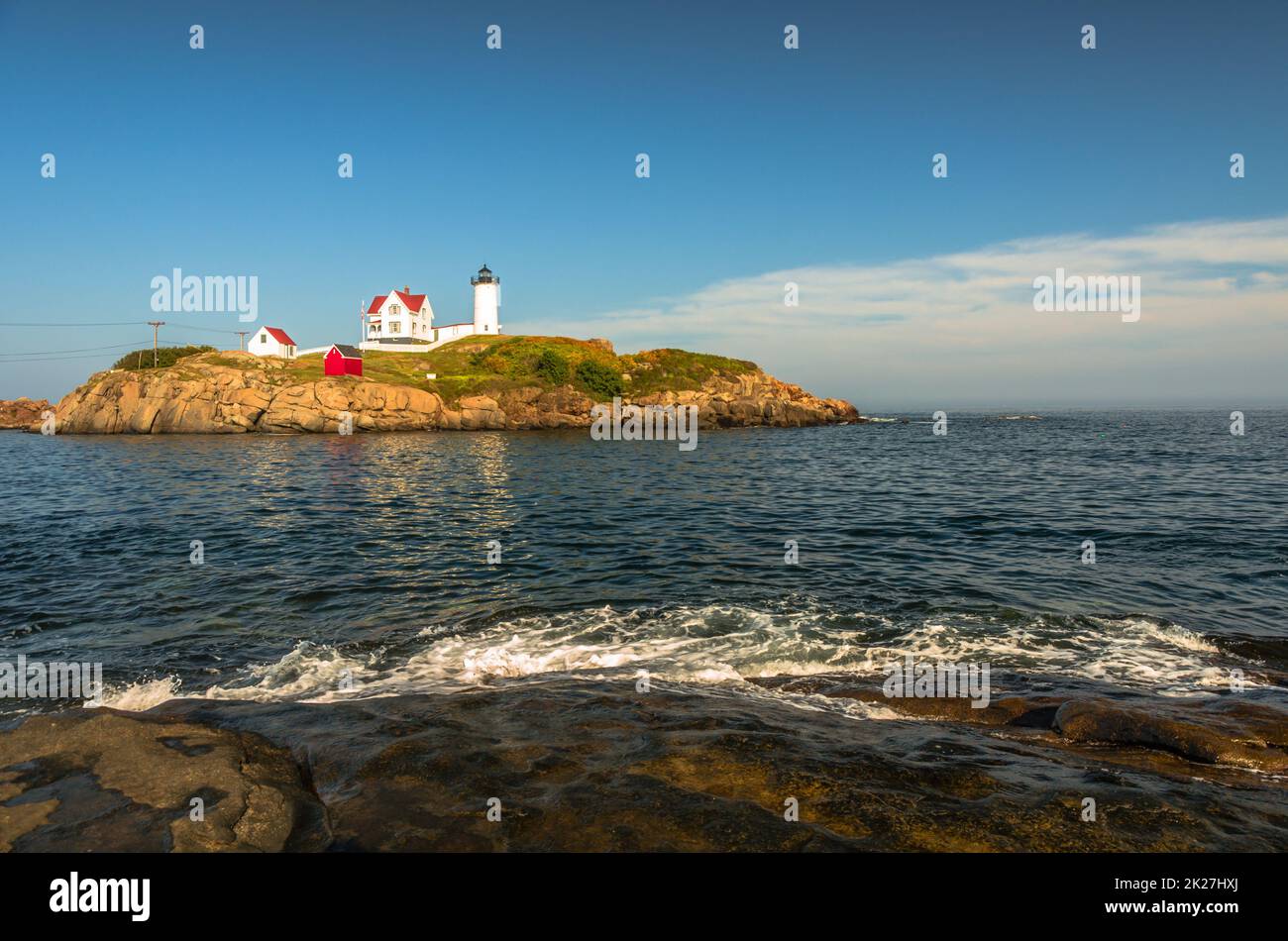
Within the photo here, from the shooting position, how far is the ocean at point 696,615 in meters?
9.00

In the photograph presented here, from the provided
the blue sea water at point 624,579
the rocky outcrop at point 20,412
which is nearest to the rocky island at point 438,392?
the rocky outcrop at point 20,412

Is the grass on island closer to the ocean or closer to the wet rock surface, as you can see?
the ocean

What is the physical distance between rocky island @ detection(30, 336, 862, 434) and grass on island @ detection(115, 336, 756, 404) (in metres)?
0.24

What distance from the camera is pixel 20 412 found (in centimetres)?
11150

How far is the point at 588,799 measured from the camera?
7.55 meters

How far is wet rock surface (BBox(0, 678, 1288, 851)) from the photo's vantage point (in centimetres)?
A: 677

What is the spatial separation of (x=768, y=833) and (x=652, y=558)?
52.1 feet

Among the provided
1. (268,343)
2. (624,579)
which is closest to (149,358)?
(268,343)

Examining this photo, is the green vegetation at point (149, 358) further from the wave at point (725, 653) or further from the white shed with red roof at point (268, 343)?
the wave at point (725, 653)

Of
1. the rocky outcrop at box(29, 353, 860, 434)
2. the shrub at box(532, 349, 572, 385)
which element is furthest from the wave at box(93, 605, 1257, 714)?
the shrub at box(532, 349, 572, 385)

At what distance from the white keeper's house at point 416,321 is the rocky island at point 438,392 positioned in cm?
806

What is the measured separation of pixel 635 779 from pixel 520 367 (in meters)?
101
